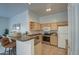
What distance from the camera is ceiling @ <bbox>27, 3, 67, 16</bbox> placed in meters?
1.18

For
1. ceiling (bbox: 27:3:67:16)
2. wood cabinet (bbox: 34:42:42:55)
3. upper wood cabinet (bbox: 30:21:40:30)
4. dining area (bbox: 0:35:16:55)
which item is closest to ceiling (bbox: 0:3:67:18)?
ceiling (bbox: 27:3:67:16)

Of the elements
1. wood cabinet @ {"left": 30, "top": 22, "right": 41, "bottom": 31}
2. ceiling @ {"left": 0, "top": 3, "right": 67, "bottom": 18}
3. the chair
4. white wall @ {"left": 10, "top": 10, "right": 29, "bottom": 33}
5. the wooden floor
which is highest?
ceiling @ {"left": 0, "top": 3, "right": 67, "bottom": 18}

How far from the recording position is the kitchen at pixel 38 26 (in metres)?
1.23

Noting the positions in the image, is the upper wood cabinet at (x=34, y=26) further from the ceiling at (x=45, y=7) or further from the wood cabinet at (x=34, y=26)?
the ceiling at (x=45, y=7)

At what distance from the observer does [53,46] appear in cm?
128

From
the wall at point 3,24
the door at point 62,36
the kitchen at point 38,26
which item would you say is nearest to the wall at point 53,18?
the kitchen at point 38,26

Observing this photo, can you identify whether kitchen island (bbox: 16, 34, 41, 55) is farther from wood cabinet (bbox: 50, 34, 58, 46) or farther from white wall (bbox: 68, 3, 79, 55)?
white wall (bbox: 68, 3, 79, 55)

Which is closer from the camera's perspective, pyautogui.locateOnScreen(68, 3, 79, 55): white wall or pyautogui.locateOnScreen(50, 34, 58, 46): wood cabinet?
A: pyautogui.locateOnScreen(68, 3, 79, 55): white wall

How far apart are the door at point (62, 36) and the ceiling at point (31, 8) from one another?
0.22 metres

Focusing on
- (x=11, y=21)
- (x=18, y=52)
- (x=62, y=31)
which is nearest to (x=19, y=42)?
(x=18, y=52)

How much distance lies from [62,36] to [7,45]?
2.24ft

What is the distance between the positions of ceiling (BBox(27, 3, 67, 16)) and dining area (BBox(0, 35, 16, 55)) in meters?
0.45

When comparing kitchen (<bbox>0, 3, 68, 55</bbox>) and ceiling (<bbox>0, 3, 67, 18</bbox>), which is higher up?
ceiling (<bbox>0, 3, 67, 18</bbox>)

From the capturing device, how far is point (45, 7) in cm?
124
